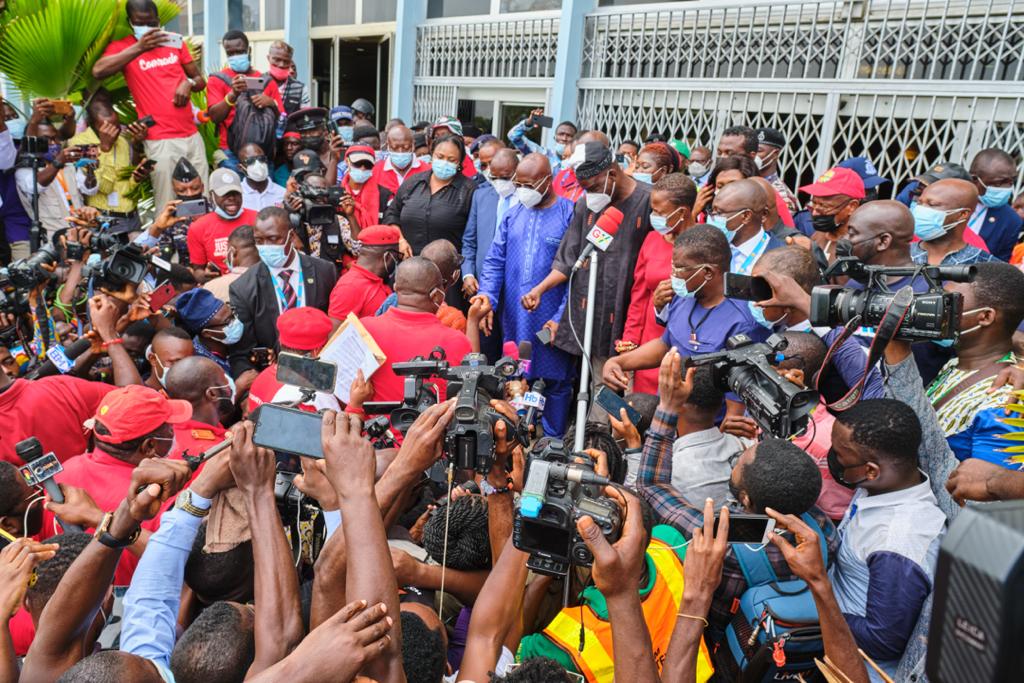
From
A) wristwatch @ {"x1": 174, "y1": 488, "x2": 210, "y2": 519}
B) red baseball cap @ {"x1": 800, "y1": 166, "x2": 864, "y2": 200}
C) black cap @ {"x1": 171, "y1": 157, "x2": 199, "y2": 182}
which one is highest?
red baseball cap @ {"x1": 800, "y1": 166, "x2": 864, "y2": 200}

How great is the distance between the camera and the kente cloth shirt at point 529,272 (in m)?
4.98

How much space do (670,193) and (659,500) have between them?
2.22 meters

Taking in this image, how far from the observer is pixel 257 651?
1.86m

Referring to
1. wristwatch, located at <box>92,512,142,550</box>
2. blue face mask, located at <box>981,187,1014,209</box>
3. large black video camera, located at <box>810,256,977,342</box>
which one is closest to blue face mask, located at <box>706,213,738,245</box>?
large black video camera, located at <box>810,256,977,342</box>

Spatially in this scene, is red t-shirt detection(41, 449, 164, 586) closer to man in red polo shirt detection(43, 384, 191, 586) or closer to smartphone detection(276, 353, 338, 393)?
man in red polo shirt detection(43, 384, 191, 586)

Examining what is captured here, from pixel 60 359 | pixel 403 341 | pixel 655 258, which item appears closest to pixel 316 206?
pixel 60 359

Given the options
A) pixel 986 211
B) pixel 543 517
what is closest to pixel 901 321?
pixel 543 517

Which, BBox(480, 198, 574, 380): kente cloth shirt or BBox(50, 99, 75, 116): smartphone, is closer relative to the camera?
BBox(480, 198, 574, 380): kente cloth shirt

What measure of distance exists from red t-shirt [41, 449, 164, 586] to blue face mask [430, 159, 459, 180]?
387 cm

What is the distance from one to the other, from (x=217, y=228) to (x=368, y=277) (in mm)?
1888

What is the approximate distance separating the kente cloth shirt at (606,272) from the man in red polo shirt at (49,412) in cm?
268

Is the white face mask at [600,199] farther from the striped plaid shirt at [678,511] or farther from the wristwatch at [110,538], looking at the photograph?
the wristwatch at [110,538]

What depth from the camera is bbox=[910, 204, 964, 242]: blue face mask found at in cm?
371

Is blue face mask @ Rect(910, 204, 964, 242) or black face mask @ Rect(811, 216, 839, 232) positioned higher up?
blue face mask @ Rect(910, 204, 964, 242)
